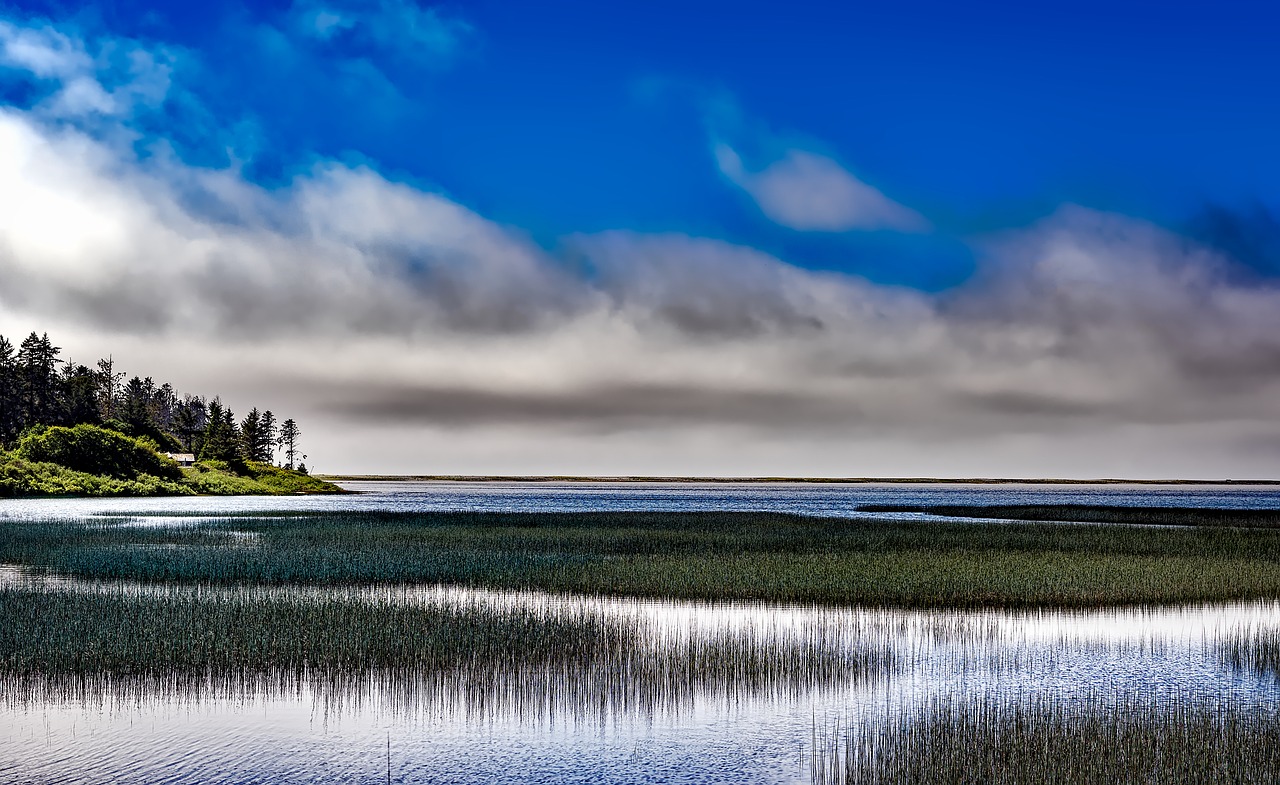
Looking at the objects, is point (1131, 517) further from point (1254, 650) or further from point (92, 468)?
point (92, 468)

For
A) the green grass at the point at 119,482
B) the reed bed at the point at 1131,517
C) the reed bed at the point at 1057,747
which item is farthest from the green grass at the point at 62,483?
the reed bed at the point at 1057,747

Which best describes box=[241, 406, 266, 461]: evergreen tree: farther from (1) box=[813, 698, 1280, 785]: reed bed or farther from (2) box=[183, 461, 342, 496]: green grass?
(1) box=[813, 698, 1280, 785]: reed bed

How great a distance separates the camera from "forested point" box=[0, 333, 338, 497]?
315 feet

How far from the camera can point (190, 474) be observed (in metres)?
115

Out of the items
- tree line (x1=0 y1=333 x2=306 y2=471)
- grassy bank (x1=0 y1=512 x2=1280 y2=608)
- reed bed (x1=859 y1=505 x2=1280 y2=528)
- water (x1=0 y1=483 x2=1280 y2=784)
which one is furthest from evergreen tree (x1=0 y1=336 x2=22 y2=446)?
water (x1=0 y1=483 x2=1280 y2=784)

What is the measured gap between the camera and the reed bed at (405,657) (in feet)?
48.7

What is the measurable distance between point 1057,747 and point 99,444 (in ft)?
356

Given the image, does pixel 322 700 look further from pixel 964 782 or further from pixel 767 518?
pixel 767 518

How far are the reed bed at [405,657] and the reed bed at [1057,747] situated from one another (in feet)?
9.27

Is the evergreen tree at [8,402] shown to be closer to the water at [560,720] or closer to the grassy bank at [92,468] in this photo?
the grassy bank at [92,468]

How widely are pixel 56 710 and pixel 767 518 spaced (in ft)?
171

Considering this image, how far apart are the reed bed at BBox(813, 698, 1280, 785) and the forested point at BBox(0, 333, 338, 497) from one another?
3782 inches

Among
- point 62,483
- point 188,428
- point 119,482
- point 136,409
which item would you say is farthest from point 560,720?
point 188,428

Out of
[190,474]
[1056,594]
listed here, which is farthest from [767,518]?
[190,474]
